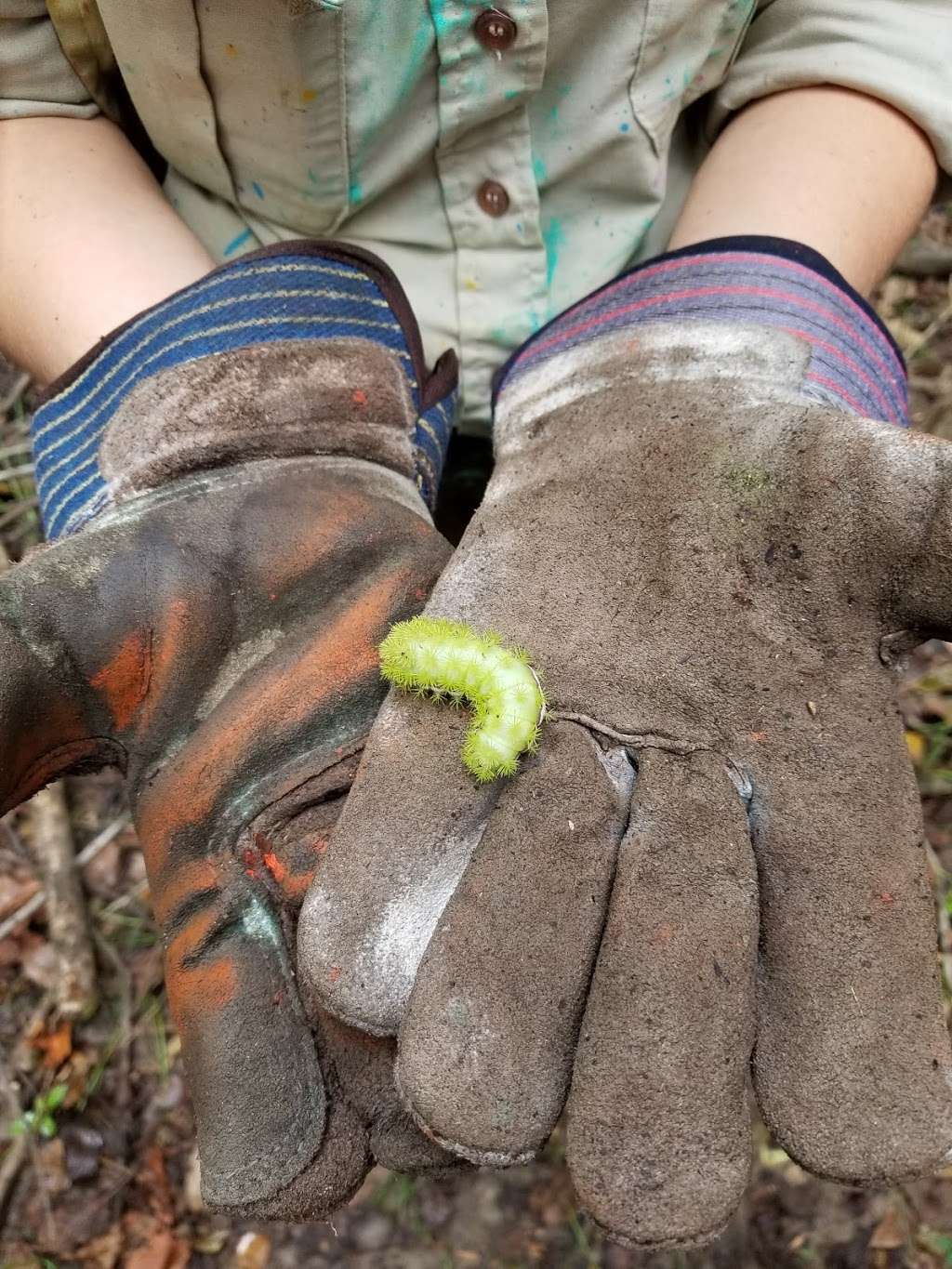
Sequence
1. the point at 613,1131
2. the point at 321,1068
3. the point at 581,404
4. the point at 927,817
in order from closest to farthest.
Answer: the point at 613,1131 < the point at 321,1068 < the point at 581,404 < the point at 927,817

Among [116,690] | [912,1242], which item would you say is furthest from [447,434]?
[912,1242]

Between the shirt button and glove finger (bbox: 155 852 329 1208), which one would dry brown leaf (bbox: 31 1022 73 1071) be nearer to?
glove finger (bbox: 155 852 329 1208)

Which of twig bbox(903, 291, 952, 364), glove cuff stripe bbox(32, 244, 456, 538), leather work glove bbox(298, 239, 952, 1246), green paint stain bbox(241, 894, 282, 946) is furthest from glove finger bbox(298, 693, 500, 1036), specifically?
twig bbox(903, 291, 952, 364)

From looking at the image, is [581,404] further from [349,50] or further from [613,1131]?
[613,1131]

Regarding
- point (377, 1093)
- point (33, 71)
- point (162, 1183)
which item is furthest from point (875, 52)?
point (162, 1183)

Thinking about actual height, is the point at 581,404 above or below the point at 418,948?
above

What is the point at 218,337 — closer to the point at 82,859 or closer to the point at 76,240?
the point at 76,240

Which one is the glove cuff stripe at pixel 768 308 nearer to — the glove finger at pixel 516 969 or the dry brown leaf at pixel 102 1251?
the glove finger at pixel 516 969
